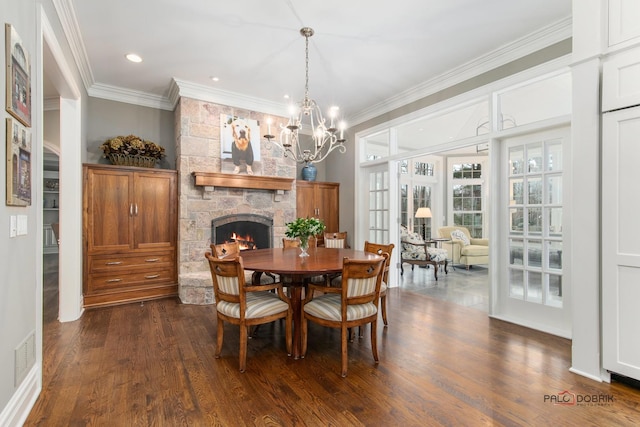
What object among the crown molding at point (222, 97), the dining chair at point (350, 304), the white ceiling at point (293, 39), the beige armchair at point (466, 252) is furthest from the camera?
the beige armchair at point (466, 252)

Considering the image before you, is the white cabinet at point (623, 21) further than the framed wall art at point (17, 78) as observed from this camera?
Yes

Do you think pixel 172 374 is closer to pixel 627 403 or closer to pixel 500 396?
pixel 500 396

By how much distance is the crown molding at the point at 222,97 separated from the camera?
14.1 feet

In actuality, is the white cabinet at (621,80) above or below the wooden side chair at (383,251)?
above

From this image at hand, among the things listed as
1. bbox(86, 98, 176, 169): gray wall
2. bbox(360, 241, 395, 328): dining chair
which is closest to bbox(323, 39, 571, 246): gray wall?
bbox(360, 241, 395, 328): dining chair

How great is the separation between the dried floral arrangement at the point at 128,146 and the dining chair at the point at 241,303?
267 cm

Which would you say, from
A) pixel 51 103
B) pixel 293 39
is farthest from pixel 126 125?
pixel 293 39

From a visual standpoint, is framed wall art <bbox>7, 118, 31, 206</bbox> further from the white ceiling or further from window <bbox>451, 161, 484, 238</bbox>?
window <bbox>451, 161, 484, 238</bbox>

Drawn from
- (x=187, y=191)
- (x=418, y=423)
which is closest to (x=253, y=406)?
(x=418, y=423)

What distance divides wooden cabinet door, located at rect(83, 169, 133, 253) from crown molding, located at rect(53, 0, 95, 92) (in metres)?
1.21

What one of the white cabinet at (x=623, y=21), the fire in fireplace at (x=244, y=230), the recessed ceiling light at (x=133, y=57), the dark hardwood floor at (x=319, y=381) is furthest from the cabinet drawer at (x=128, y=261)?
the white cabinet at (x=623, y=21)

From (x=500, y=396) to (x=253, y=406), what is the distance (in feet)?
5.10

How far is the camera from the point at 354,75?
4023 mm

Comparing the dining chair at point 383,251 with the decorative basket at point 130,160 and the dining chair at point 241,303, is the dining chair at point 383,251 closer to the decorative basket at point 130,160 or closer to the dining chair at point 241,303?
the dining chair at point 241,303
